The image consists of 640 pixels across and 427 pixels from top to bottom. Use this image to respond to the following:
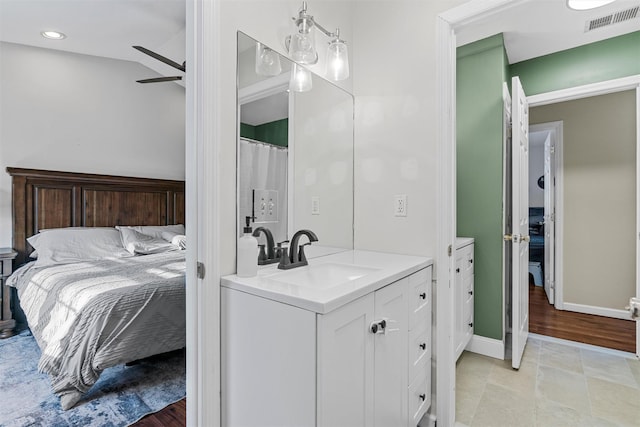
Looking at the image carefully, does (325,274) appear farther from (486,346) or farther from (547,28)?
(547,28)

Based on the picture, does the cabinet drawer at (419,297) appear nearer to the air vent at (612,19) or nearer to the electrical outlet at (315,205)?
the electrical outlet at (315,205)

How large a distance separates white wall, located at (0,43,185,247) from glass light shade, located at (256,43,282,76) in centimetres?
308

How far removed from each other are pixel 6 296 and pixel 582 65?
5.50 meters

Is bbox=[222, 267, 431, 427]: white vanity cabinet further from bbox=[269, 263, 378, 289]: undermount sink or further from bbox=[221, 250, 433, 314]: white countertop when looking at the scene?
bbox=[269, 263, 378, 289]: undermount sink

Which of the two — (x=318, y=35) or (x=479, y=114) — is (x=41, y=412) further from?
(x=479, y=114)

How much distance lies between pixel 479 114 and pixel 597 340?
2.23 meters

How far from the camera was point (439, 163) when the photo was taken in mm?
1665

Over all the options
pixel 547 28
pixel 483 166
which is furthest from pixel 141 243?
pixel 547 28

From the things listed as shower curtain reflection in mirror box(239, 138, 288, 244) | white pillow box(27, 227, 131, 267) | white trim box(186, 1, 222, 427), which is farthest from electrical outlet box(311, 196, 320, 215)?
white pillow box(27, 227, 131, 267)

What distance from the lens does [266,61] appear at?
1485mm

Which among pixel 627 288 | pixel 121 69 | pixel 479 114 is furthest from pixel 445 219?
pixel 121 69

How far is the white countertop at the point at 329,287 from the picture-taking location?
3.19 ft

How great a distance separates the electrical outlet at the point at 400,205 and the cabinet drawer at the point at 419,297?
35 cm

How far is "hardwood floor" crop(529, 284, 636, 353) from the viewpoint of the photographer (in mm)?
2786
